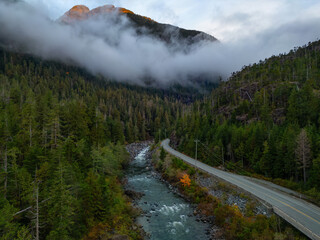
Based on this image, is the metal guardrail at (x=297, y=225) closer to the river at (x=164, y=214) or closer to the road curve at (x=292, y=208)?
the road curve at (x=292, y=208)

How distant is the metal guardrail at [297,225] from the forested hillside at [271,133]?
31.7 ft

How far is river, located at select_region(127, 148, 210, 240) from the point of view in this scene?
2967 centimetres

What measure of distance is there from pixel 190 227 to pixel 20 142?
107ft

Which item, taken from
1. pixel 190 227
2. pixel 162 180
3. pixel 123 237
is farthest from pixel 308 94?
pixel 123 237

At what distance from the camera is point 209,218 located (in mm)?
33969

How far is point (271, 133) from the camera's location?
5294cm

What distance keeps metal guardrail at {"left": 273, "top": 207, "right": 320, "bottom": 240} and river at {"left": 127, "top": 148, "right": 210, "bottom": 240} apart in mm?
10514

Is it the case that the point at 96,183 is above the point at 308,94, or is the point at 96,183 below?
below

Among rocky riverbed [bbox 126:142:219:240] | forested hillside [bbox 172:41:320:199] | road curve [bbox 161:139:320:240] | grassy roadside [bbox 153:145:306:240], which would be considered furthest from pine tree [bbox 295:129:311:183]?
rocky riverbed [bbox 126:142:219:240]

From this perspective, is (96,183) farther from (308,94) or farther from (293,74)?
(293,74)

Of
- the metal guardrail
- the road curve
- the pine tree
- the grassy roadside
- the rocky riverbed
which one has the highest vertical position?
the pine tree

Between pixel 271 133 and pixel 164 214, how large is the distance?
119ft

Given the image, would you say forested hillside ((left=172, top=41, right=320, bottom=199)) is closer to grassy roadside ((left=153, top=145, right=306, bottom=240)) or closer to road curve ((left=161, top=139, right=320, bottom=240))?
road curve ((left=161, top=139, right=320, bottom=240))

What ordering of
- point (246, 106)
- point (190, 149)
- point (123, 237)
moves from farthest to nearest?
1. point (246, 106)
2. point (190, 149)
3. point (123, 237)
